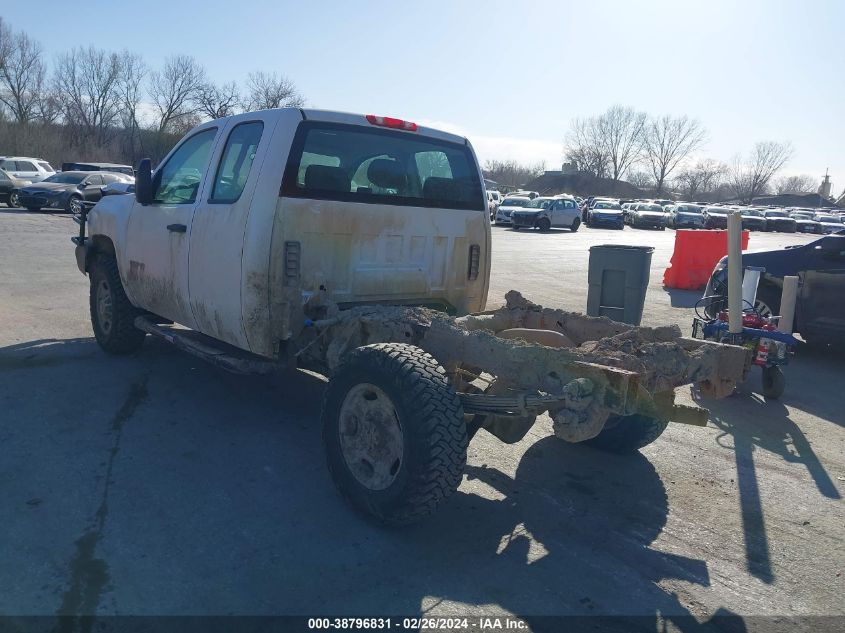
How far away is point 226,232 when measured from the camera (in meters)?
4.68

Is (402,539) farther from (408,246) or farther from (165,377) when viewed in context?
(165,377)

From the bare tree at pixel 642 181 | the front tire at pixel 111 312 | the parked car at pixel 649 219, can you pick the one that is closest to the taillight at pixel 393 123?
the front tire at pixel 111 312

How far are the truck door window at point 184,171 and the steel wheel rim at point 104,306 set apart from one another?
1.34 meters

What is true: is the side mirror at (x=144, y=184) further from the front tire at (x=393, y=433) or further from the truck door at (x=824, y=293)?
the truck door at (x=824, y=293)

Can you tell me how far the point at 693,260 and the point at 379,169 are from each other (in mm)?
11136

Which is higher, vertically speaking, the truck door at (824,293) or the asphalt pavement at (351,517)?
the truck door at (824,293)

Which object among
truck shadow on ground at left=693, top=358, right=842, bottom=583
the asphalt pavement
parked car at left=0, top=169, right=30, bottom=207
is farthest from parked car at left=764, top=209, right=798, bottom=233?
the asphalt pavement

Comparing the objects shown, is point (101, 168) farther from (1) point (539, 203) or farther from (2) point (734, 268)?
(2) point (734, 268)

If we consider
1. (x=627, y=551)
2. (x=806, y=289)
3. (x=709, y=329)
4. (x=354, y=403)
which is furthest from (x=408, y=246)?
(x=806, y=289)

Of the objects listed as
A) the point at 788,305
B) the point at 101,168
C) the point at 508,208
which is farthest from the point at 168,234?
the point at 508,208

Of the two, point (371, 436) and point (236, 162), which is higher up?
point (236, 162)

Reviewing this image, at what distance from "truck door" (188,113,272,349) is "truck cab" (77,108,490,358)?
1cm

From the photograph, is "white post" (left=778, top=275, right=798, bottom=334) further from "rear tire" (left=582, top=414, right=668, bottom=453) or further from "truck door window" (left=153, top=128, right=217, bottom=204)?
"truck door window" (left=153, top=128, right=217, bottom=204)

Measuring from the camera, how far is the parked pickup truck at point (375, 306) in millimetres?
3438
